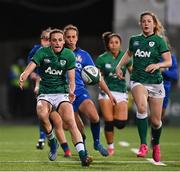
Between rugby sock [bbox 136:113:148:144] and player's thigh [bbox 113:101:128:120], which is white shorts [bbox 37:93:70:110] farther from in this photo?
player's thigh [bbox 113:101:128:120]

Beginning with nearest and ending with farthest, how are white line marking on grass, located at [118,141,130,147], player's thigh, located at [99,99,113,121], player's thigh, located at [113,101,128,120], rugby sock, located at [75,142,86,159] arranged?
rugby sock, located at [75,142,86,159] < player's thigh, located at [99,99,113,121] < player's thigh, located at [113,101,128,120] < white line marking on grass, located at [118,141,130,147]

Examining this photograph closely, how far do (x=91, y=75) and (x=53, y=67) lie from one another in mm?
1357

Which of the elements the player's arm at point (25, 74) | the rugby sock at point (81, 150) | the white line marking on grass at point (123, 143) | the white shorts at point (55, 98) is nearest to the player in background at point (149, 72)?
the white shorts at point (55, 98)

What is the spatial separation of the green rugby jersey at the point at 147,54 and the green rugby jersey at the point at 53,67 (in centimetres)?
124

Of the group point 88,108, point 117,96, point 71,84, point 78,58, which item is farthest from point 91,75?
point 117,96

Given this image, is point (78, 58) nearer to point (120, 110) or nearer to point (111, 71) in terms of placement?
point (111, 71)

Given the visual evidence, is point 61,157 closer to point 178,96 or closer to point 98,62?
point 98,62

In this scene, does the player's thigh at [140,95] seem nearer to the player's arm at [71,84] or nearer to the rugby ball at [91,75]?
the rugby ball at [91,75]

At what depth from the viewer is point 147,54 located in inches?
534

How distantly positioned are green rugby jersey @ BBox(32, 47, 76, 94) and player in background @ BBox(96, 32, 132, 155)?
253cm

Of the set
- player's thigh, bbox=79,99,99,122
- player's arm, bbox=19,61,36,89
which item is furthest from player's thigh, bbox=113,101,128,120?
player's arm, bbox=19,61,36,89

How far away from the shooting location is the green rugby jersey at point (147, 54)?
13516mm

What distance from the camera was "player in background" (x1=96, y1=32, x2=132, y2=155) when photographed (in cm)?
1542

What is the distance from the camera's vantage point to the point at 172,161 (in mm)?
13508
